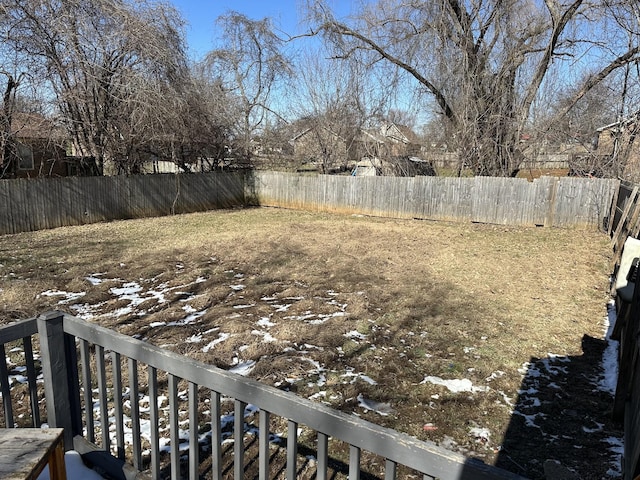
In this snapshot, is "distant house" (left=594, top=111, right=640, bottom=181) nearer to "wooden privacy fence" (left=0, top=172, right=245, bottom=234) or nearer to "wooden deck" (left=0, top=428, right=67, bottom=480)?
"wooden privacy fence" (left=0, top=172, right=245, bottom=234)

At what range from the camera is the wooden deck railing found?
130 centimetres

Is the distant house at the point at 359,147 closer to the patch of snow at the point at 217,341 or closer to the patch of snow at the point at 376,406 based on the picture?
the patch of snow at the point at 217,341

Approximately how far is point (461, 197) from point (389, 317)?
9.54 m

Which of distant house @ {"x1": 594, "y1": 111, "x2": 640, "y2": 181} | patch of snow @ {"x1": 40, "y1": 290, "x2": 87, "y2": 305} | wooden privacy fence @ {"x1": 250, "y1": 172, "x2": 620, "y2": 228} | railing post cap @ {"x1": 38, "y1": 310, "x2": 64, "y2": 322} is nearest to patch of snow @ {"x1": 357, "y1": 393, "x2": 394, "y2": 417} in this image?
railing post cap @ {"x1": 38, "y1": 310, "x2": 64, "y2": 322}

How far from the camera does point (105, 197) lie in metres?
12.9

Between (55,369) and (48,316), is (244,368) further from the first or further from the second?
(48,316)

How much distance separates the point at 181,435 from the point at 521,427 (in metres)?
2.49

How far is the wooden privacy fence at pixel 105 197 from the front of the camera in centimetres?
1088

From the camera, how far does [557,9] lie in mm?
13297

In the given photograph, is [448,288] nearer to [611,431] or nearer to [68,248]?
[611,431]

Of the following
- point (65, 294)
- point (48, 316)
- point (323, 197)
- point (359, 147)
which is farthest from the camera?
point (359, 147)

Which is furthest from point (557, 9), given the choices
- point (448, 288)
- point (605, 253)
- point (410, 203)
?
point (448, 288)

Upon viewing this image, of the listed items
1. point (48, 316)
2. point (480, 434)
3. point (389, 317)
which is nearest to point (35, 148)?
point (389, 317)

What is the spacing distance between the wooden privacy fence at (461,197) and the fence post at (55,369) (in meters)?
13.1
